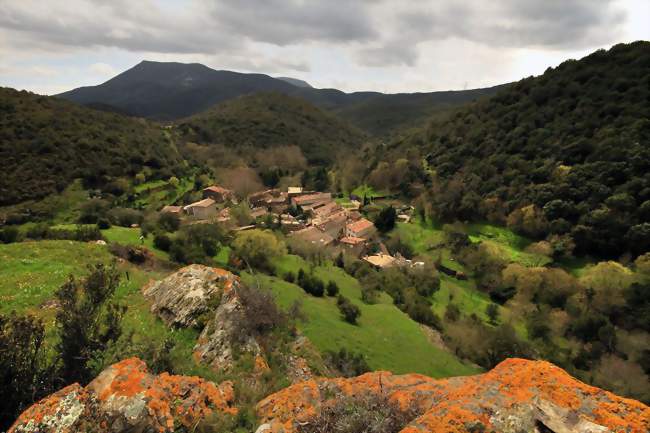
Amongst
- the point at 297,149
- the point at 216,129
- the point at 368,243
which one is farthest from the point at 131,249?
the point at 216,129

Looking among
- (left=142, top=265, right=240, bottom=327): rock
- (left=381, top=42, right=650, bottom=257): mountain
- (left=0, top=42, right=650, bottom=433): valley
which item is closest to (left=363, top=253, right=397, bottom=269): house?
(left=0, top=42, right=650, bottom=433): valley

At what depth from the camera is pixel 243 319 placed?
1196 cm

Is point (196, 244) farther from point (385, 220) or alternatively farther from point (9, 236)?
point (385, 220)

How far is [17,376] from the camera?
227 inches

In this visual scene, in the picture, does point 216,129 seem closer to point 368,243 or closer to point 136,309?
point 368,243

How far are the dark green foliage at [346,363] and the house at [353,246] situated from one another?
27317mm

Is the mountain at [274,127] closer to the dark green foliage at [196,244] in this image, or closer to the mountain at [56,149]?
the mountain at [56,149]

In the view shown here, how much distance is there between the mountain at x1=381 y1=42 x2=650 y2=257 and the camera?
38438 mm

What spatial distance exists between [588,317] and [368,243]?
25.0 meters

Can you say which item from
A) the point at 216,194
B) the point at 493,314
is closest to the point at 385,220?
the point at 493,314

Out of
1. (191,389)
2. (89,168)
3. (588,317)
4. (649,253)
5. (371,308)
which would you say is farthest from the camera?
(89,168)

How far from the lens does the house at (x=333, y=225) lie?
49.0m

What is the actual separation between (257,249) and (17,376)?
22680 mm

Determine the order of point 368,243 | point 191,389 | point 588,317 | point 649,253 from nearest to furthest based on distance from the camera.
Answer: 1. point 191,389
2. point 588,317
3. point 649,253
4. point 368,243
